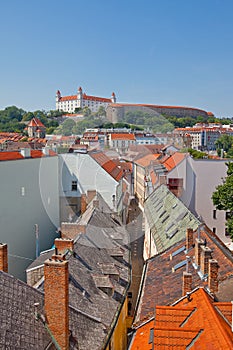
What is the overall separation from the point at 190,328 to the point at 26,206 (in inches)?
756

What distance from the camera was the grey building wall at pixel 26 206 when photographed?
77.7 feet

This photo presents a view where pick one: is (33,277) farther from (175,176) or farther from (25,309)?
(175,176)

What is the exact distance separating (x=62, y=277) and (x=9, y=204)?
16.2 metres

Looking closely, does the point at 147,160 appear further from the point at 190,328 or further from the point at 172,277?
the point at 190,328

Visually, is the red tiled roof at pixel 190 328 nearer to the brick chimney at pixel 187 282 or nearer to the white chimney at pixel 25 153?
the brick chimney at pixel 187 282

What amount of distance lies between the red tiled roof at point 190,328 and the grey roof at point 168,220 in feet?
24.0

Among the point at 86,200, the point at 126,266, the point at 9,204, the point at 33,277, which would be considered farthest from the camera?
the point at 86,200

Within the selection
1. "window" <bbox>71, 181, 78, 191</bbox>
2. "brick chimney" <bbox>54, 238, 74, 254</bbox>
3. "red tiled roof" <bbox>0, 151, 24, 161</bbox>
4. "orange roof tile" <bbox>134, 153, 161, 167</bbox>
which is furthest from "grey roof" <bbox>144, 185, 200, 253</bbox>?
"orange roof tile" <bbox>134, 153, 161, 167</bbox>

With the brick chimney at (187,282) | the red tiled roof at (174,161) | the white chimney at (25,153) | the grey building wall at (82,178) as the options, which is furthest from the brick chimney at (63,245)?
the red tiled roof at (174,161)

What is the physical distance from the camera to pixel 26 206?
25922 millimetres

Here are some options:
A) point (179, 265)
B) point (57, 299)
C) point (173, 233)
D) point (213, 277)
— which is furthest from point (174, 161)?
point (57, 299)

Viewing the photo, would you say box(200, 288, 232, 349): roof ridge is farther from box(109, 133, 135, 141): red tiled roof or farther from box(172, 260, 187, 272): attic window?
box(109, 133, 135, 141): red tiled roof

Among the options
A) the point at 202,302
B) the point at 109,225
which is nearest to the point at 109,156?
the point at 109,225

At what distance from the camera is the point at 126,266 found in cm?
1789
